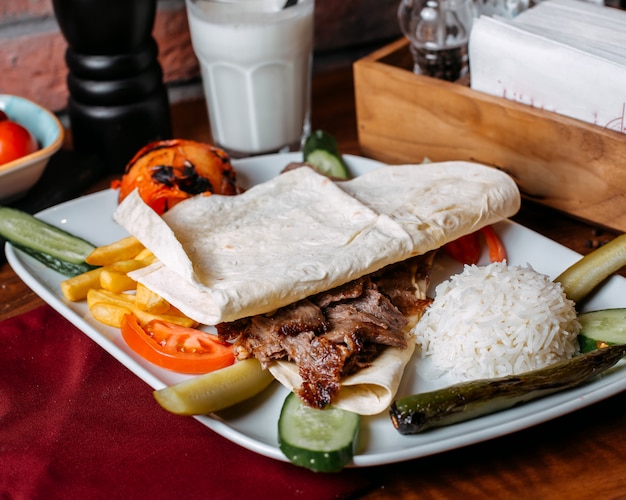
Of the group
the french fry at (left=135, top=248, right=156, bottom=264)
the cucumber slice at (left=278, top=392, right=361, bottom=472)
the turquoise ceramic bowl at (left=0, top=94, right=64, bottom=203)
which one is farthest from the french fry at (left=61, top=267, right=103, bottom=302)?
the cucumber slice at (left=278, top=392, right=361, bottom=472)

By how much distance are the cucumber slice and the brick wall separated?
7.48 feet

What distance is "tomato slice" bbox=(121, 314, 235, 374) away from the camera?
1938 mm

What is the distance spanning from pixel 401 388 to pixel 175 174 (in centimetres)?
110

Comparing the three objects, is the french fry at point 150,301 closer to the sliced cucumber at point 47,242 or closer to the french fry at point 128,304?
the french fry at point 128,304

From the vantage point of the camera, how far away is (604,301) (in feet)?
6.91

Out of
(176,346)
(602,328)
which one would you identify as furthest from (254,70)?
(602,328)

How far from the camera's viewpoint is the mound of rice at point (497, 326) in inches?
72.9

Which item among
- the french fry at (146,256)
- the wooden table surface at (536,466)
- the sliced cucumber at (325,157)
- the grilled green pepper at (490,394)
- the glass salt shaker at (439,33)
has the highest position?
the glass salt shaker at (439,33)

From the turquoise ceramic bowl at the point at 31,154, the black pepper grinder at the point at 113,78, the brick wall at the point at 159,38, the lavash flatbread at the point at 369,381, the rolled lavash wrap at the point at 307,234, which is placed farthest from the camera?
the brick wall at the point at 159,38

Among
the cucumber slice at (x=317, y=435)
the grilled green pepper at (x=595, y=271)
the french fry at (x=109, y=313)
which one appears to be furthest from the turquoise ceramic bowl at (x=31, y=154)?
the grilled green pepper at (x=595, y=271)

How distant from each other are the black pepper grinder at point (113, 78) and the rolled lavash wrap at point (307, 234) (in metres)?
0.84

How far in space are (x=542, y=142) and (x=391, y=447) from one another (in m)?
1.25

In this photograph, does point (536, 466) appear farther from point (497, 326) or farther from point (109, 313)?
point (109, 313)

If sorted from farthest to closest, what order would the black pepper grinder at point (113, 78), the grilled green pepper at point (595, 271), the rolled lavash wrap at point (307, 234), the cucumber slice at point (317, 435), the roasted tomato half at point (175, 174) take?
the black pepper grinder at point (113, 78)
the roasted tomato half at point (175, 174)
the grilled green pepper at point (595, 271)
the rolled lavash wrap at point (307, 234)
the cucumber slice at point (317, 435)
